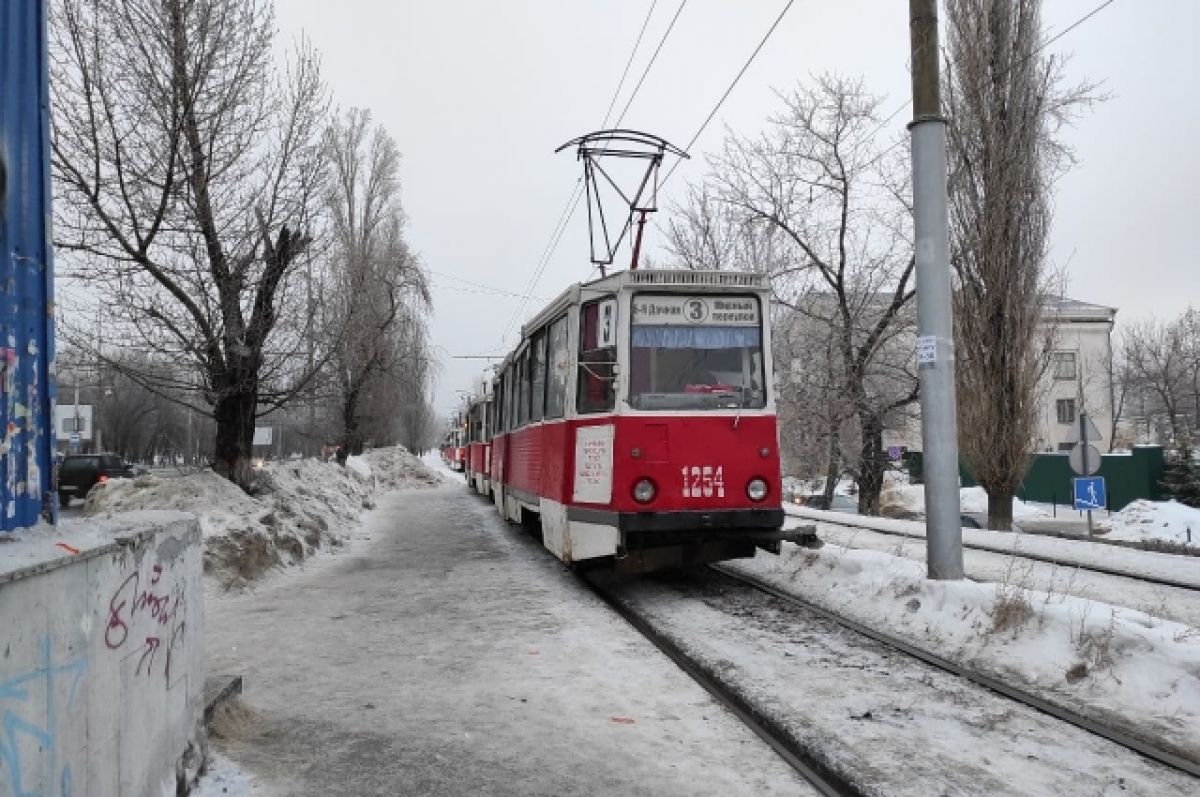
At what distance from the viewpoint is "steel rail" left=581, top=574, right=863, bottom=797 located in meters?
3.77

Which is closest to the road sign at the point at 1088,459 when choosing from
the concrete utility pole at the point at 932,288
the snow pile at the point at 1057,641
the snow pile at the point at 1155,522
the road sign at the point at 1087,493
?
the road sign at the point at 1087,493

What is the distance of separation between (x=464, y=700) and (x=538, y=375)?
19.8 feet

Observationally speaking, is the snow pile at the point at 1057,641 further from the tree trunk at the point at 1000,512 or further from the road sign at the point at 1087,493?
the road sign at the point at 1087,493

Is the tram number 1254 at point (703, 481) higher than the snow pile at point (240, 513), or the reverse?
the tram number 1254 at point (703, 481)

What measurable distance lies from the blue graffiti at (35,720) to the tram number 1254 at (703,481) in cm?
589

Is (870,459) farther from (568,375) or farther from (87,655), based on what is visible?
(87,655)

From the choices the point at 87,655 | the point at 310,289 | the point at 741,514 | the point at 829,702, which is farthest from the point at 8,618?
the point at 310,289

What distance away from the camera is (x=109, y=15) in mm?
9633

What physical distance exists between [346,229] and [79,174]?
20326 mm

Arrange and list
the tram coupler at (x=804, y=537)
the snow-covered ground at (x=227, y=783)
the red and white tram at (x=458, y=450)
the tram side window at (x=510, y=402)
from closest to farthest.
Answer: the snow-covered ground at (x=227, y=783)
the tram coupler at (x=804, y=537)
the tram side window at (x=510, y=402)
the red and white tram at (x=458, y=450)

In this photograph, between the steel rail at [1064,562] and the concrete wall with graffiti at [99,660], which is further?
the steel rail at [1064,562]

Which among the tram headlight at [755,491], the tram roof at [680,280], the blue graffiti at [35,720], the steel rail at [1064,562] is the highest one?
the tram roof at [680,280]

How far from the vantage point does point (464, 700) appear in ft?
16.5

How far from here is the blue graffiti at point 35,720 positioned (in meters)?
2.15
